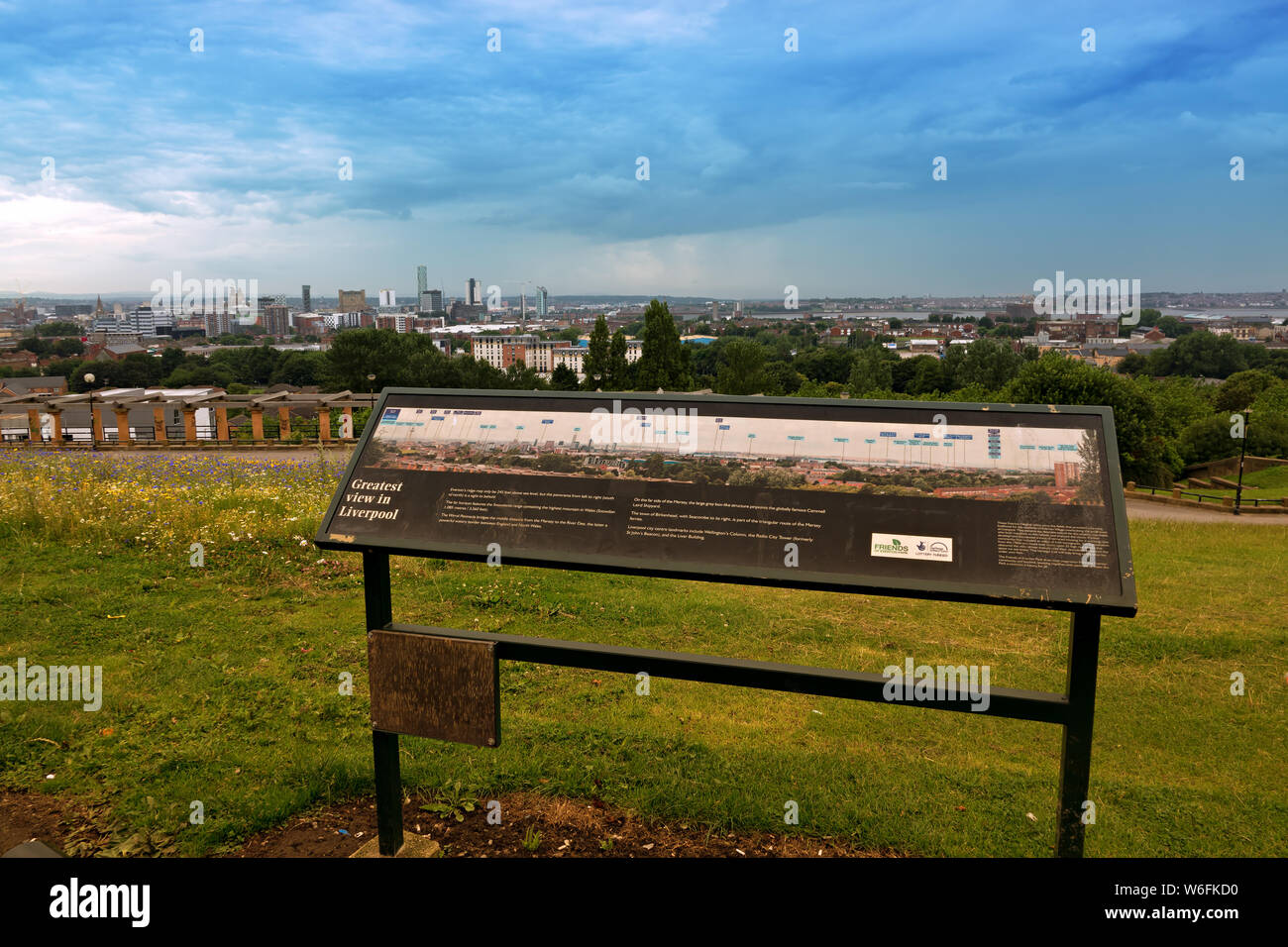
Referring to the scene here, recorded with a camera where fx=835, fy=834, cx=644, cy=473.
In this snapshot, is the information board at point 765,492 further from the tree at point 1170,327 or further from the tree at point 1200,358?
the tree at point 1170,327

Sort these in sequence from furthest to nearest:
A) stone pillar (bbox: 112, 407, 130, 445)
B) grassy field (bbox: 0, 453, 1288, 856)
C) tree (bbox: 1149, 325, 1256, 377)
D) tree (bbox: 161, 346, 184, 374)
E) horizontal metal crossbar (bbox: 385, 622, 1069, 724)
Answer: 1. tree (bbox: 1149, 325, 1256, 377)
2. tree (bbox: 161, 346, 184, 374)
3. stone pillar (bbox: 112, 407, 130, 445)
4. grassy field (bbox: 0, 453, 1288, 856)
5. horizontal metal crossbar (bbox: 385, 622, 1069, 724)

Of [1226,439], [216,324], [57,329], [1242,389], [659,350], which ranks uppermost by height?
[216,324]

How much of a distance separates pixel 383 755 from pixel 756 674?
5.22 ft

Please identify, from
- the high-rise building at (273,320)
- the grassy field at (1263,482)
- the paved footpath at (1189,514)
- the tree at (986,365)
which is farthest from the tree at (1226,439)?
the high-rise building at (273,320)

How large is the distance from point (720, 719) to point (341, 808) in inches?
83.4

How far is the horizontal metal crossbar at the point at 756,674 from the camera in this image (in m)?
2.88

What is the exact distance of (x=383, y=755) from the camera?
11.3ft

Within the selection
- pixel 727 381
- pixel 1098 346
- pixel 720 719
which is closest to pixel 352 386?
pixel 727 381

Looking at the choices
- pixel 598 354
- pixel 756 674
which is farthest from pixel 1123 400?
pixel 756 674

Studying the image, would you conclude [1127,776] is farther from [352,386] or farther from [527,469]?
[352,386]

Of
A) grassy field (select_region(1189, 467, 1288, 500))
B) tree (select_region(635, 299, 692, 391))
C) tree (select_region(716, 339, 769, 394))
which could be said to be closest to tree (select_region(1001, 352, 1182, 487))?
grassy field (select_region(1189, 467, 1288, 500))

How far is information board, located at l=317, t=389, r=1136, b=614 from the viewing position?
2.82 m

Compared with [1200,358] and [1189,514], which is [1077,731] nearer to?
[1189,514]

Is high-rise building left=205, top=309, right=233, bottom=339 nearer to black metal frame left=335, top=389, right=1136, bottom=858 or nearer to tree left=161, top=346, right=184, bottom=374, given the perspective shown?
tree left=161, top=346, right=184, bottom=374
